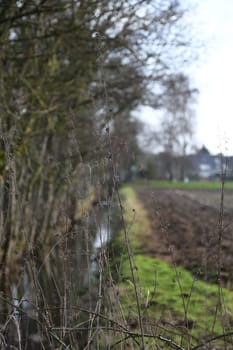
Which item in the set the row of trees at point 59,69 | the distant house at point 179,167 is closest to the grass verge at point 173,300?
the row of trees at point 59,69

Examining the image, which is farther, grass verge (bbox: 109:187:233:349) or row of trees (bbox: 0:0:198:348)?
row of trees (bbox: 0:0:198:348)

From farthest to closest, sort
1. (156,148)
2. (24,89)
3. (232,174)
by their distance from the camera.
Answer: (156,148) → (24,89) → (232,174)

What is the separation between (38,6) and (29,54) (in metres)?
1.98

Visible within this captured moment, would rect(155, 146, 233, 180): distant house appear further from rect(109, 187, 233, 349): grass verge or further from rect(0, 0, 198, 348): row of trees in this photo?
rect(109, 187, 233, 349): grass verge

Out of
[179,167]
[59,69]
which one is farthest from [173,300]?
[179,167]

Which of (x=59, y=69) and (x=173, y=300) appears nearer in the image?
(x=173, y=300)

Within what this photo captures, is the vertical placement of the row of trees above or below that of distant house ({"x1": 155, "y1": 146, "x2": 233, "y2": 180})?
above

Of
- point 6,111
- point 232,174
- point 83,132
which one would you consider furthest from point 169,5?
point 232,174

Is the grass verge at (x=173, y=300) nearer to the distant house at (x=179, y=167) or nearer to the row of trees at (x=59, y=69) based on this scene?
the row of trees at (x=59, y=69)

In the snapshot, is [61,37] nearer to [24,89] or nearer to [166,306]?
[24,89]

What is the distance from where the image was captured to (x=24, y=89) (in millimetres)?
11430

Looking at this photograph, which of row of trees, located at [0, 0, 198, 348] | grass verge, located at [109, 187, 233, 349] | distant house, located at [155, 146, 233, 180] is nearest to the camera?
grass verge, located at [109, 187, 233, 349]

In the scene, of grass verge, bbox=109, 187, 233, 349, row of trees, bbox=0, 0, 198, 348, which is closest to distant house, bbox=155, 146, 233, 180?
row of trees, bbox=0, 0, 198, 348

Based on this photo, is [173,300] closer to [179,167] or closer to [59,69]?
[59,69]
